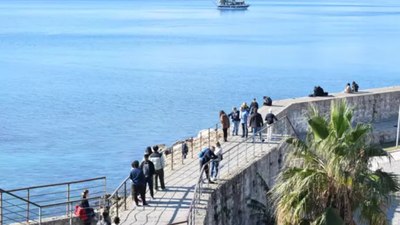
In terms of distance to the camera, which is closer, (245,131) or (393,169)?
(245,131)

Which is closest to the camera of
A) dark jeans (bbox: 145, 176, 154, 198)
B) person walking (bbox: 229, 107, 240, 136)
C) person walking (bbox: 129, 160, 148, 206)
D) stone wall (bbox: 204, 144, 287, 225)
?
person walking (bbox: 129, 160, 148, 206)

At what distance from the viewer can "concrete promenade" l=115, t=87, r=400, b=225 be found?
1775 cm

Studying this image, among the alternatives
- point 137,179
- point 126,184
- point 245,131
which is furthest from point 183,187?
point 126,184

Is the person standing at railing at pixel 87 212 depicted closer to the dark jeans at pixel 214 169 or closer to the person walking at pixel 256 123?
the dark jeans at pixel 214 169

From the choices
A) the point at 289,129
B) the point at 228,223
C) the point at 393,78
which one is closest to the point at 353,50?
the point at 393,78

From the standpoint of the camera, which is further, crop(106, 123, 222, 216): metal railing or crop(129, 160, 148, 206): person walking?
crop(106, 123, 222, 216): metal railing

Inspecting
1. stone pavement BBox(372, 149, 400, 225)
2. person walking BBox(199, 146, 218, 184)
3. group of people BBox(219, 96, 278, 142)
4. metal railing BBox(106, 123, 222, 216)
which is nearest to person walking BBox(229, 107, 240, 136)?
group of people BBox(219, 96, 278, 142)

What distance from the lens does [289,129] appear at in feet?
97.3

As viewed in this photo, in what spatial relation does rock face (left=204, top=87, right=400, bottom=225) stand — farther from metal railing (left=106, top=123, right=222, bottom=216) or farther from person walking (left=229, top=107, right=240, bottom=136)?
person walking (left=229, top=107, right=240, bottom=136)

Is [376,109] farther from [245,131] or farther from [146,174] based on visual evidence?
[146,174]

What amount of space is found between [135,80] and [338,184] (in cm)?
6423

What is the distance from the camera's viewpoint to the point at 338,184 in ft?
46.8

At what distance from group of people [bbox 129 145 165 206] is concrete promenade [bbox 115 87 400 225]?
11.0 inches

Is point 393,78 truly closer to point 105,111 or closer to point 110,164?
point 105,111
